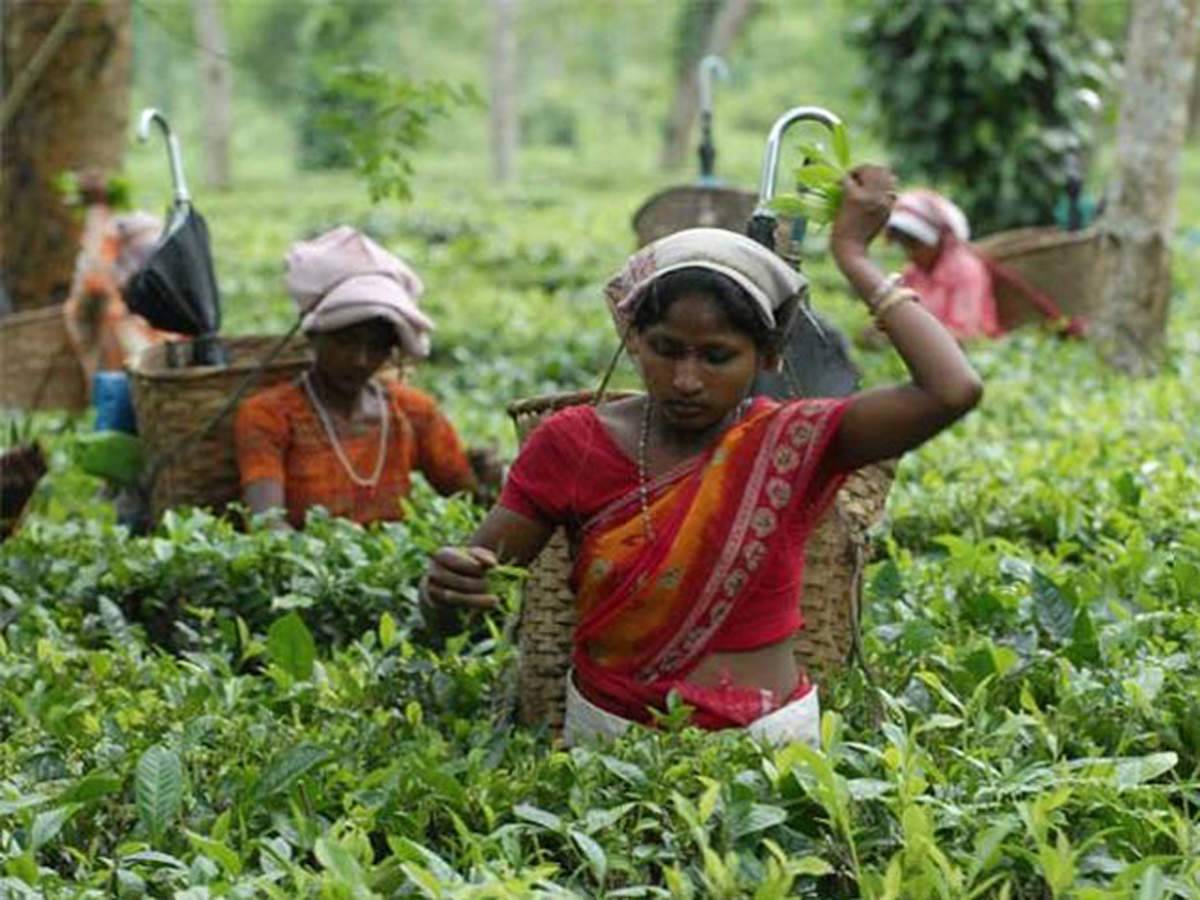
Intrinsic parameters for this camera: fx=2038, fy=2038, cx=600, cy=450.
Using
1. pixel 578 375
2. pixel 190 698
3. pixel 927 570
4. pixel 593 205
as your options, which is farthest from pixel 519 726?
pixel 593 205

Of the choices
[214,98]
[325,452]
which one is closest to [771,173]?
[325,452]

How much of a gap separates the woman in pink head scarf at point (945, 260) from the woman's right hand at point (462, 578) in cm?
581

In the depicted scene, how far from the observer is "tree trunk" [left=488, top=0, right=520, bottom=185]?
87.7 feet

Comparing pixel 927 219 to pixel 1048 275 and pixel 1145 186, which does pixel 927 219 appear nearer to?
pixel 1048 275

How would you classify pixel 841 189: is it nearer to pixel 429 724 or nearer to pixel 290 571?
pixel 429 724

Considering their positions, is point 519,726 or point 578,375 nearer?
point 519,726

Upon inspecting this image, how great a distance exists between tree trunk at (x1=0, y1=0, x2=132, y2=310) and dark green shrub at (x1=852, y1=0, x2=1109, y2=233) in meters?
5.07

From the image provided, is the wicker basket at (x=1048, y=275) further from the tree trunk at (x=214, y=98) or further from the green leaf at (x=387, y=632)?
the tree trunk at (x=214, y=98)

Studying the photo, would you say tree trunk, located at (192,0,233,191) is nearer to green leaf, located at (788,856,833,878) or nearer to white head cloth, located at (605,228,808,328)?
white head cloth, located at (605,228,808,328)

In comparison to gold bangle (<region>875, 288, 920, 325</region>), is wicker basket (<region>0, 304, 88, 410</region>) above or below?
below

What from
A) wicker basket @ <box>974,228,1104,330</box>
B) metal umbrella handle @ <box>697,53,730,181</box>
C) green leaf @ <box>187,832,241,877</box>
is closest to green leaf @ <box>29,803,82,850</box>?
green leaf @ <box>187,832,241,877</box>

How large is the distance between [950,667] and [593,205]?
56.5 ft

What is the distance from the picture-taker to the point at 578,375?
8.91 metres

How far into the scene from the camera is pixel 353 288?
5.07 m
